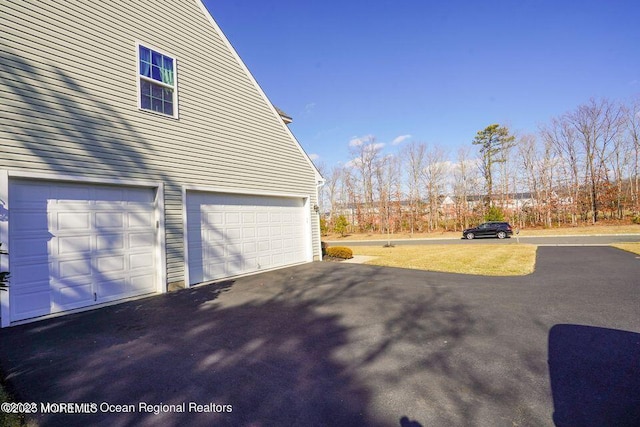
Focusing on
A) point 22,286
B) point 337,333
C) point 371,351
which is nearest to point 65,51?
point 22,286

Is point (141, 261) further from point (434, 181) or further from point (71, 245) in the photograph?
point (434, 181)

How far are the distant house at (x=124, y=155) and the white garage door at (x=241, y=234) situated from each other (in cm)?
4

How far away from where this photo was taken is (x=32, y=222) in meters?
5.11

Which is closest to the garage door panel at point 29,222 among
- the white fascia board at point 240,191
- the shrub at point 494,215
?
the white fascia board at point 240,191

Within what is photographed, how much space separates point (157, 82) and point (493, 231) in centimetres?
2364

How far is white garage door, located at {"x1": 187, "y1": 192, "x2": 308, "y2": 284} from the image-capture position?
7.55 meters

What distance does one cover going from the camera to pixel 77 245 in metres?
5.56

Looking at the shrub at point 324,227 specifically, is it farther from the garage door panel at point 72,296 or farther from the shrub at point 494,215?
the garage door panel at point 72,296

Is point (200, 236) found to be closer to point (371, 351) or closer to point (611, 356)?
point (371, 351)

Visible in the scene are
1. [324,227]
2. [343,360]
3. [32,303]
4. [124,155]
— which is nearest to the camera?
[343,360]

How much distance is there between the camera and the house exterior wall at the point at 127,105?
201 inches

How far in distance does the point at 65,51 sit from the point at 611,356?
31.4 feet

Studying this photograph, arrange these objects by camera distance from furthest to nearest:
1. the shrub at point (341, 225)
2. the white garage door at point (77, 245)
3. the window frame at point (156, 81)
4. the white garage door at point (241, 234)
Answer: the shrub at point (341, 225) → the white garage door at point (241, 234) → the window frame at point (156, 81) → the white garage door at point (77, 245)

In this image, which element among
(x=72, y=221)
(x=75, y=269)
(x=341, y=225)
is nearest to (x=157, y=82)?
(x=72, y=221)
